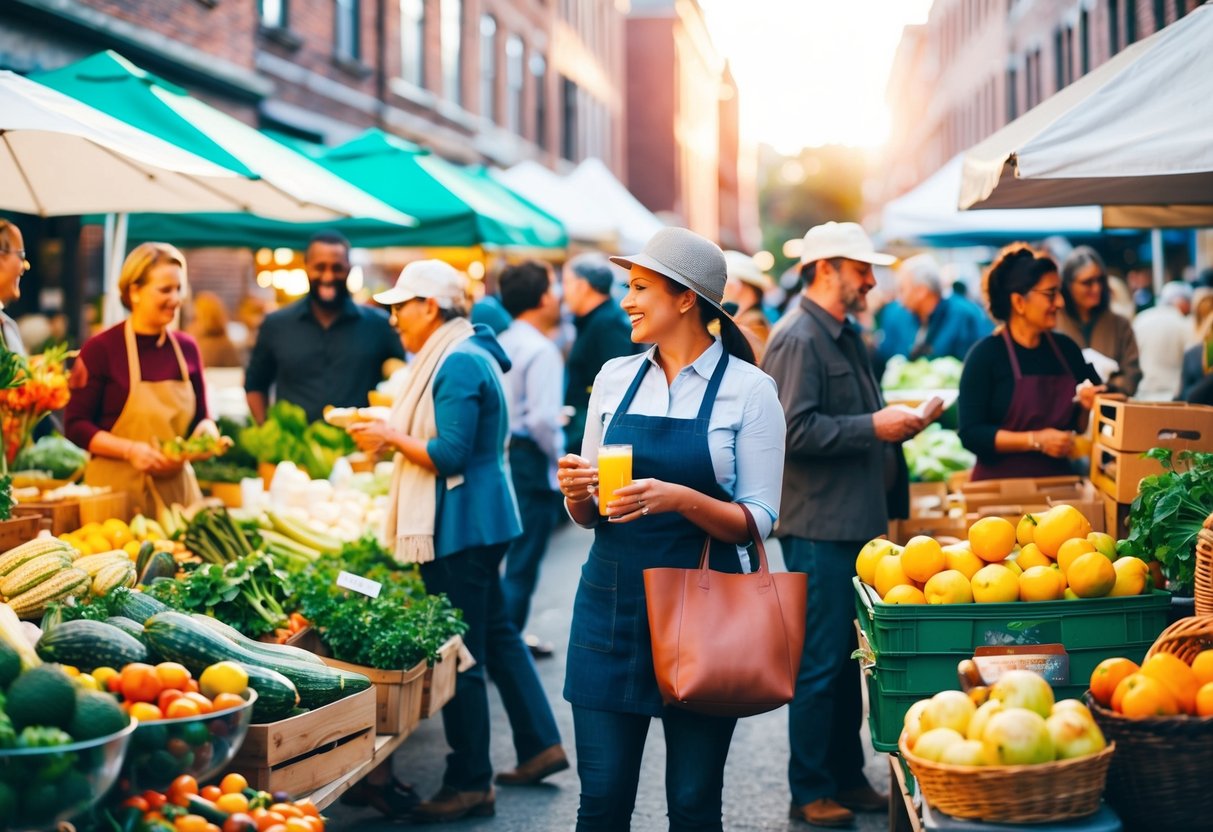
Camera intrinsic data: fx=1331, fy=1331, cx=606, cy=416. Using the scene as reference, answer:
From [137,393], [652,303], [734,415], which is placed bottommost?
[734,415]

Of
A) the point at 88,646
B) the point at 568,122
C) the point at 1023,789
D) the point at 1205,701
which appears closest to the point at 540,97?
the point at 568,122

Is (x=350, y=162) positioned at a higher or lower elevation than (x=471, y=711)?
higher

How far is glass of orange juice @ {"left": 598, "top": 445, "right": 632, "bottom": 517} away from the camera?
3.50 m

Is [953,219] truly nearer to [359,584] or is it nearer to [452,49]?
[359,584]

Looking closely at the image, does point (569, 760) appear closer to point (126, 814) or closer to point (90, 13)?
point (126, 814)

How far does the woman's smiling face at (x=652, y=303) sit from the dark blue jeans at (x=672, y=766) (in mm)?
1073

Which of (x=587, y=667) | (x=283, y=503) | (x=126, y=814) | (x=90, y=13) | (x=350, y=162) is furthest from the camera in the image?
(x=90, y=13)

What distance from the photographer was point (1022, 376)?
5.88m

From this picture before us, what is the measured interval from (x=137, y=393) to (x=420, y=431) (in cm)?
164

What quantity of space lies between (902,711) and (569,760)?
2809mm

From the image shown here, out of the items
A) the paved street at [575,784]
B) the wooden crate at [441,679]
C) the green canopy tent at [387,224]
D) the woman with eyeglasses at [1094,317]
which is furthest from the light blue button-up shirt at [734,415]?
the green canopy tent at [387,224]

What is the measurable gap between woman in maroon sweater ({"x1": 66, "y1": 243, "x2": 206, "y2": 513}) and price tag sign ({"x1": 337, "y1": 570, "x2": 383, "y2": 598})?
1.41m

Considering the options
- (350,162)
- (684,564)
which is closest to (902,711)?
(684,564)

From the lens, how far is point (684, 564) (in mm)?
3754
